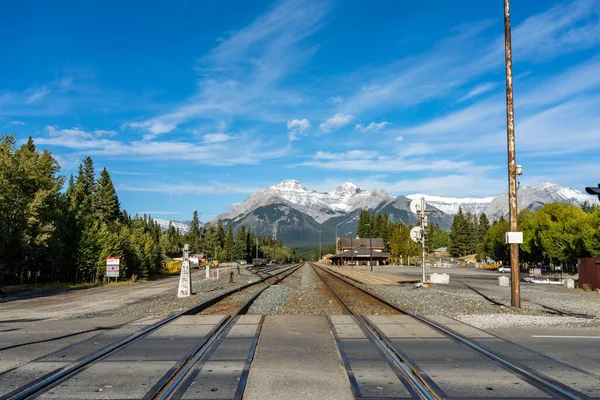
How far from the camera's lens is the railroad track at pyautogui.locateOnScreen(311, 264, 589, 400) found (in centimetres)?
656

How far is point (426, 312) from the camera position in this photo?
53.8 ft

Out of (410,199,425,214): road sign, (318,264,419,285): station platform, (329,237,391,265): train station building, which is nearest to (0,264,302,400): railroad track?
(410,199,425,214): road sign

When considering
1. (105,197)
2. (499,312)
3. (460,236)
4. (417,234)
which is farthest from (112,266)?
(460,236)

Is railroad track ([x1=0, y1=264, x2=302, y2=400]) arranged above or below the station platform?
above

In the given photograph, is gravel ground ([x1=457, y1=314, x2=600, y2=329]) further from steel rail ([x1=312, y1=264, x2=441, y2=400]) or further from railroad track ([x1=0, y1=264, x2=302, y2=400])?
railroad track ([x1=0, y1=264, x2=302, y2=400])

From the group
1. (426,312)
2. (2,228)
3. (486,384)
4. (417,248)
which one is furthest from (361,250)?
(486,384)

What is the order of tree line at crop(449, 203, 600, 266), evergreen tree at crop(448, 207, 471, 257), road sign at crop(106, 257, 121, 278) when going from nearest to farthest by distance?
1. road sign at crop(106, 257, 121, 278)
2. tree line at crop(449, 203, 600, 266)
3. evergreen tree at crop(448, 207, 471, 257)

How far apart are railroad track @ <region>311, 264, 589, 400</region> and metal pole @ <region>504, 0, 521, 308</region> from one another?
21.5ft

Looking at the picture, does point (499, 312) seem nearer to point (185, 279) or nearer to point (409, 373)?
point (409, 373)

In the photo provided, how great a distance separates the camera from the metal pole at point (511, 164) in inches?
703

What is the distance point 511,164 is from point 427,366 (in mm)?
12420

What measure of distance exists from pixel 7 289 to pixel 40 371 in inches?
1206

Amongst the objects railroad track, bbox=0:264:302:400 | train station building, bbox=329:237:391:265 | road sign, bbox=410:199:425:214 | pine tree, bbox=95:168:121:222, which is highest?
pine tree, bbox=95:168:121:222

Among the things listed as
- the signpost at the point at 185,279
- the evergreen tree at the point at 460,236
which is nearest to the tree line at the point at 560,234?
the signpost at the point at 185,279
